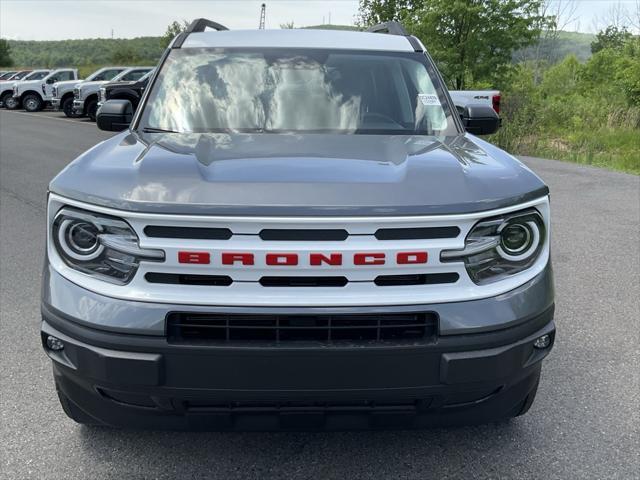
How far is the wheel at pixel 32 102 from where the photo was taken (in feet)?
94.2

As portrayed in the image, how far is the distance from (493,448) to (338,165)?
4.62 ft

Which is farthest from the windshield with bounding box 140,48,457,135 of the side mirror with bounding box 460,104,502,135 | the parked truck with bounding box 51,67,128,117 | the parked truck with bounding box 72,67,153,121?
the parked truck with bounding box 51,67,128,117

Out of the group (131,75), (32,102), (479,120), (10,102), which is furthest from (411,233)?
(10,102)

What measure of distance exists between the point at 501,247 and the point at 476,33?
2146 centimetres

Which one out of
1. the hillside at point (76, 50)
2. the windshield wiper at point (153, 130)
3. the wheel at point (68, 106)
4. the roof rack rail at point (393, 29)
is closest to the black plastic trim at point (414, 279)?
the windshield wiper at point (153, 130)

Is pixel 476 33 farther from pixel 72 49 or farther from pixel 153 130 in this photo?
pixel 72 49

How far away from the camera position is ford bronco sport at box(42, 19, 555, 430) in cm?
201

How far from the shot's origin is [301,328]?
6.69ft

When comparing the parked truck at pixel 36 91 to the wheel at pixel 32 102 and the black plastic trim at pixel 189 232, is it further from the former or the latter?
the black plastic trim at pixel 189 232

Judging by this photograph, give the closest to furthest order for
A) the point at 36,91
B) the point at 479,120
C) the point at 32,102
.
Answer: the point at 479,120
the point at 36,91
the point at 32,102

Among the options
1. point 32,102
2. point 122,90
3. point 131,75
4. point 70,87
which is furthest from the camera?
point 32,102

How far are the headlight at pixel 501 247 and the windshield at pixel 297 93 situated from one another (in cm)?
113

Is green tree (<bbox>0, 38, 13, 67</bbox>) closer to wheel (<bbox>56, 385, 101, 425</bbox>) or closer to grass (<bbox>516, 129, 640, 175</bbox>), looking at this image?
grass (<bbox>516, 129, 640, 175</bbox>)

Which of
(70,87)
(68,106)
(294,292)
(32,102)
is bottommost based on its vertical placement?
(32,102)
